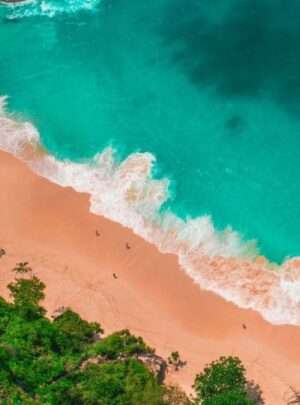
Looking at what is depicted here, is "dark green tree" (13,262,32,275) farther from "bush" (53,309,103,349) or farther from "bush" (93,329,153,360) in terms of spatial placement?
"bush" (93,329,153,360)

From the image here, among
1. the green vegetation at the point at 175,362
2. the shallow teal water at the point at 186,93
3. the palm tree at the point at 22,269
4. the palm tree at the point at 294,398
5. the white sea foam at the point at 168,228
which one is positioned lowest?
the green vegetation at the point at 175,362

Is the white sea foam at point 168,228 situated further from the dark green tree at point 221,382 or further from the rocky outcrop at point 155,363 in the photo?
the rocky outcrop at point 155,363

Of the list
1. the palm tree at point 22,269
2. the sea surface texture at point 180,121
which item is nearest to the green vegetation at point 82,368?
the palm tree at point 22,269

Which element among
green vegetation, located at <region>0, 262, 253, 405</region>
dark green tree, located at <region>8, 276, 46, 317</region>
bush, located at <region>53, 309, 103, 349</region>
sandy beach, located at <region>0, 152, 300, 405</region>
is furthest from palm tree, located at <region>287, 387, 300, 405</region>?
dark green tree, located at <region>8, 276, 46, 317</region>

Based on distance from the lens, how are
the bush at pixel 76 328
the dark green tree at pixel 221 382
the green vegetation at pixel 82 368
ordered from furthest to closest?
the bush at pixel 76 328, the green vegetation at pixel 82 368, the dark green tree at pixel 221 382

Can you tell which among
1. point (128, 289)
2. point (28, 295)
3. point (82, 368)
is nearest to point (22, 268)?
point (28, 295)

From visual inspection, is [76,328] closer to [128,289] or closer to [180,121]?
[128,289]
